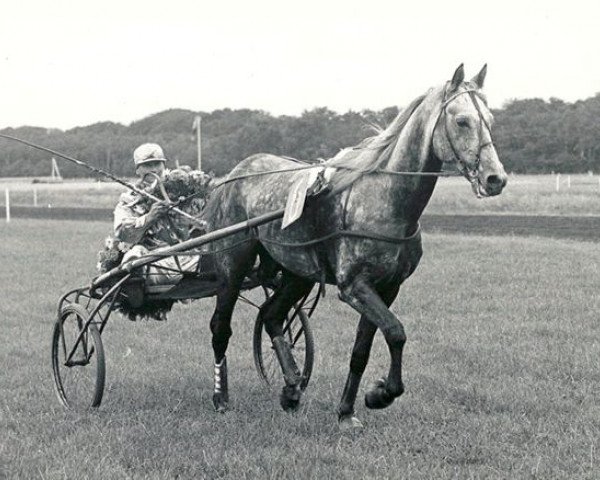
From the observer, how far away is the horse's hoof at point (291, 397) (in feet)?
19.5

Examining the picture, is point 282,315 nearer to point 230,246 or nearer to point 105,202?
point 230,246

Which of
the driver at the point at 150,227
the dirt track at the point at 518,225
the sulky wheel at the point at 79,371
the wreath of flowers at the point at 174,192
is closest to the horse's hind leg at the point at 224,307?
the driver at the point at 150,227

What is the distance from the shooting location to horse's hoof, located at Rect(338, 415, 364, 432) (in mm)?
5480

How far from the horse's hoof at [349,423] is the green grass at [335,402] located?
9 cm

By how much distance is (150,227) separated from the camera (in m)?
6.98

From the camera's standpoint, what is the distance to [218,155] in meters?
46.9

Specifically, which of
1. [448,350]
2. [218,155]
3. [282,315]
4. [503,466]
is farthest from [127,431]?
[218,155]

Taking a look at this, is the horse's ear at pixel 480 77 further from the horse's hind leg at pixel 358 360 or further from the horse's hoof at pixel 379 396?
the horse's hoof at pixel 379 396

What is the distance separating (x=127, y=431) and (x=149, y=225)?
5.69ft

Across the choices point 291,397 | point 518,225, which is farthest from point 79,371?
point 518,225

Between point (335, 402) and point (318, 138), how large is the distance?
3076cm

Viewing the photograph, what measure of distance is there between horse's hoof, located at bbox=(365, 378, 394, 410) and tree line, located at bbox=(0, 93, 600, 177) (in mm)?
15181

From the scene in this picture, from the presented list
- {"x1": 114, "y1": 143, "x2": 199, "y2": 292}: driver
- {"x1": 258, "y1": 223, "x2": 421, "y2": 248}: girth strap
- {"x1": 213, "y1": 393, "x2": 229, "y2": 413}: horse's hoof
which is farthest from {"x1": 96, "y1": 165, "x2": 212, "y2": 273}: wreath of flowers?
{"x1": 258, "y1": 223, "x2": 421, "y2": 248}: girth strap

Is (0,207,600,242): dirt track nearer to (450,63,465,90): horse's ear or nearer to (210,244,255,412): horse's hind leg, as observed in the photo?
(210,244,255,412): horse's hind leg
